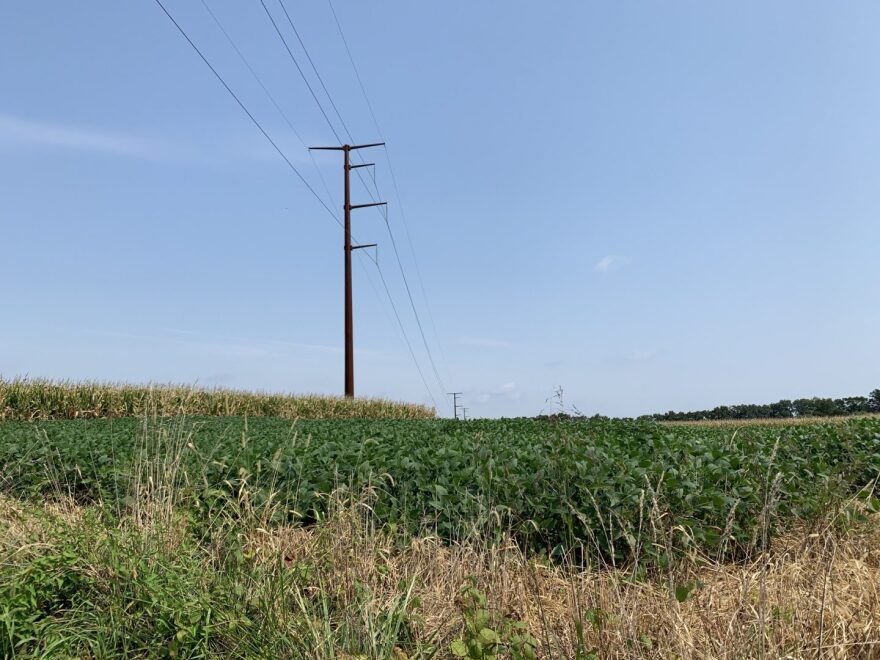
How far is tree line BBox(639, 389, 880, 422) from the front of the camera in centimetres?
3881

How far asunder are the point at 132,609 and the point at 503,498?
283 centimetres

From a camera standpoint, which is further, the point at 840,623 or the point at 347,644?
the point at 840,623

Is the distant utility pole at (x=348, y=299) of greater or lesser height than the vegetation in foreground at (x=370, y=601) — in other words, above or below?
above

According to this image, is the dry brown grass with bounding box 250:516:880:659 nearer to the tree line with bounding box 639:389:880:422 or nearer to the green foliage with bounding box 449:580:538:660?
the green foliage with bounding box 449:580:538:660

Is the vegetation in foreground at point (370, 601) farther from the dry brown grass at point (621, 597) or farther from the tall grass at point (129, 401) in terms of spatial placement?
the tall grass at point (129, 401)

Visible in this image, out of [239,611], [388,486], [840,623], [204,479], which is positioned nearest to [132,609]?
[239,611]

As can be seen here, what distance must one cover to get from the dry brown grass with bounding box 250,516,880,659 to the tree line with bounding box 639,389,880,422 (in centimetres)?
3605

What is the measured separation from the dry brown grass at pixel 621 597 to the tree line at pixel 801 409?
36052 mm

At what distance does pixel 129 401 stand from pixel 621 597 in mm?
22337

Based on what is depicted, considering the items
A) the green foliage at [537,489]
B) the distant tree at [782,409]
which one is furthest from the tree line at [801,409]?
the green foliage at [537,489]

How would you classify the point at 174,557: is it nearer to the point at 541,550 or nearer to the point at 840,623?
the point at 541,550

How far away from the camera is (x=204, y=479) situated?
5719 mm

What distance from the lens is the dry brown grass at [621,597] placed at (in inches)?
143

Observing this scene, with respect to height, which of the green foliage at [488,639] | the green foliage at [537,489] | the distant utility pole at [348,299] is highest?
the distant utility pole at [348,299]
